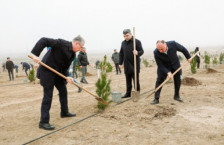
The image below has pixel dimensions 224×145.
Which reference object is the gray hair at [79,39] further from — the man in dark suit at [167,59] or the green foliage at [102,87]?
the man in dark suit at [167,59]

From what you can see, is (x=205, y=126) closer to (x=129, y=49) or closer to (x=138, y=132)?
(x=138, y=132)

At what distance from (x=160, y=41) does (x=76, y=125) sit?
8.48 ft

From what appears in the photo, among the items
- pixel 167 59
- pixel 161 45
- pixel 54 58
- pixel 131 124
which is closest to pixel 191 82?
pixel 167 59

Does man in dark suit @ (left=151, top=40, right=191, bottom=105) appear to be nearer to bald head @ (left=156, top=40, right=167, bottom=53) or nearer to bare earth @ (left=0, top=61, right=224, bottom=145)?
bald head @ (left=156, top=40, right=167, bottom=53)

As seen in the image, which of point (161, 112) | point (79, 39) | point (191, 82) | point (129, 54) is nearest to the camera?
point (79, 39)

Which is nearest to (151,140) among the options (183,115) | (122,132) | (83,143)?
(122,132)

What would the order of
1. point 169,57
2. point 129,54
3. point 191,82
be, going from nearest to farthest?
point 169,57 < point 129,54 < point 191,82

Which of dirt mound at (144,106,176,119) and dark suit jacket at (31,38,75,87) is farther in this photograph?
dirt mound at (144,106,176,119)

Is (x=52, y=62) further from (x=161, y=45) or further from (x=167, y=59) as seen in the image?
(x=167, y=59)

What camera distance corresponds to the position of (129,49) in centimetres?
589

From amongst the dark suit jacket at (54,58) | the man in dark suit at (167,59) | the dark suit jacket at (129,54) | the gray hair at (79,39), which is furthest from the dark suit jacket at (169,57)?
the dark suit jacket at (54,58)

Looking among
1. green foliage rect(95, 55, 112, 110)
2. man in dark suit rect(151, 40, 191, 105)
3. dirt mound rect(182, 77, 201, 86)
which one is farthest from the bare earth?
dirt mound rect(182, 77, 201, 86)

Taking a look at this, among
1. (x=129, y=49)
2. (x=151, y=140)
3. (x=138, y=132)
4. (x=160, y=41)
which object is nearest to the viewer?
(x=151, y=140)

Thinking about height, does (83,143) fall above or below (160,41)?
below
